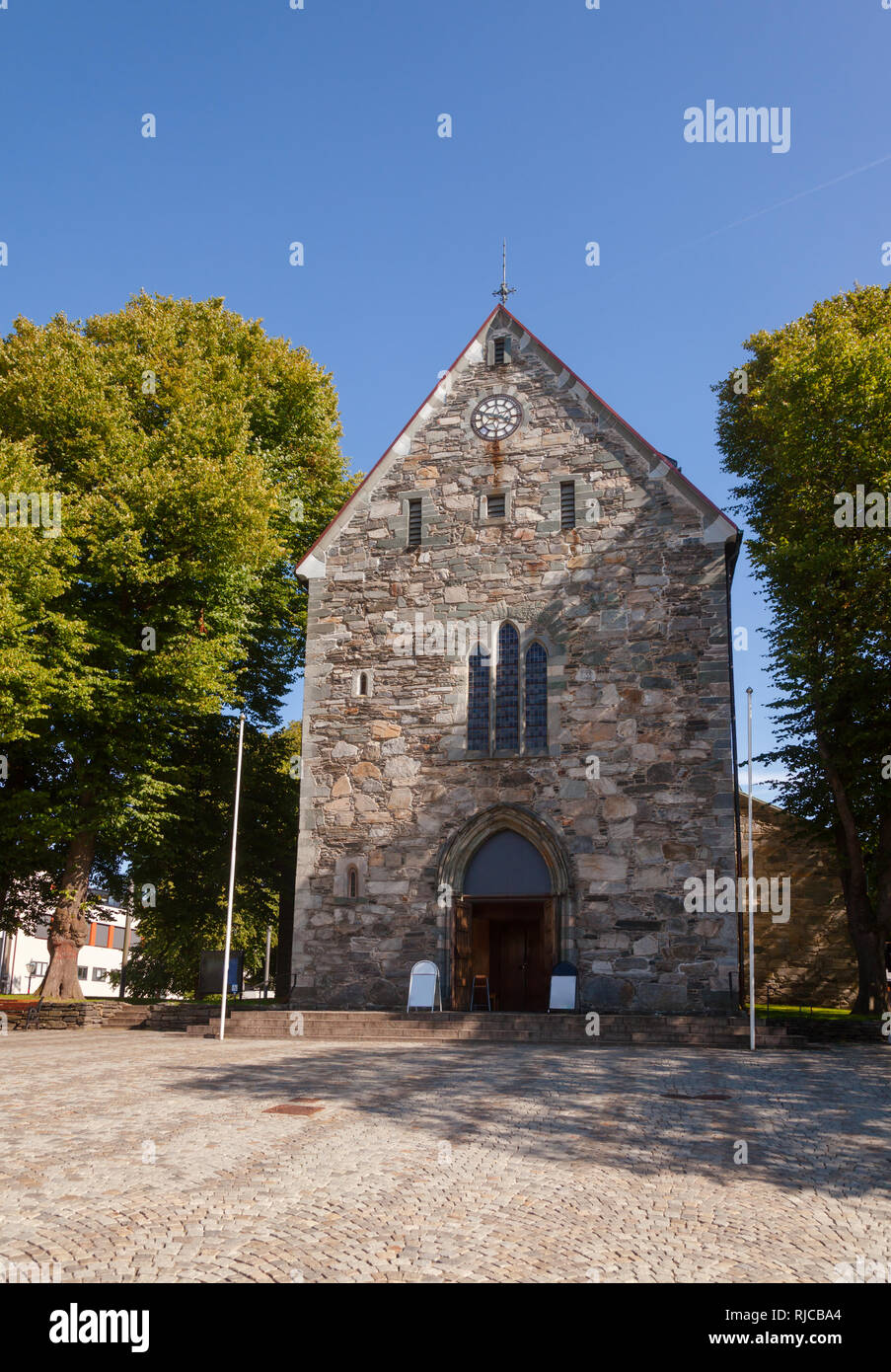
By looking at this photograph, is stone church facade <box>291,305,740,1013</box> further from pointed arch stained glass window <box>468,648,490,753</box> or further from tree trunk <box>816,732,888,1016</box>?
tree trunk <box>816,732,888,1016</box>

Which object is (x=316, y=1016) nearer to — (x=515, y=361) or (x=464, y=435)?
(x=464, y=435)

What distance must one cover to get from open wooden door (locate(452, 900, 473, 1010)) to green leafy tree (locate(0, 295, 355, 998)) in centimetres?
762

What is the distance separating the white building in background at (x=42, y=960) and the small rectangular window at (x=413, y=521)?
28.7m

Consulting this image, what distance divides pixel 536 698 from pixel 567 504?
15.1ft

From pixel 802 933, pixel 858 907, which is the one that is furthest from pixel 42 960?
pixel 858 907

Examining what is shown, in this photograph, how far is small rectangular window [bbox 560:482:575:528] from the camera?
918 inches

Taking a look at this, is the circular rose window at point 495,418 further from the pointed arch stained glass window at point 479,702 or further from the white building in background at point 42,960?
the white building in background at point 42,960

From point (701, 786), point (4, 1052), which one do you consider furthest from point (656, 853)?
point (4, 1052)

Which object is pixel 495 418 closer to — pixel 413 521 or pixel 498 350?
pixel 498 350

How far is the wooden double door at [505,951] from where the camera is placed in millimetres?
21875

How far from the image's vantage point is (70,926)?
2419cm

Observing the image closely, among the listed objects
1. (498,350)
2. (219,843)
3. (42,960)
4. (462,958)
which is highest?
(498,350)

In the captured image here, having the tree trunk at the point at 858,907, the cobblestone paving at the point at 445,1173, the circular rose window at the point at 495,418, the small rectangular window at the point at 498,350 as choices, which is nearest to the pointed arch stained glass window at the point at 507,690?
the circular rose window at the point at 495,418

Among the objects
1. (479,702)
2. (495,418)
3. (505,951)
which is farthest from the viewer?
(495,418)
